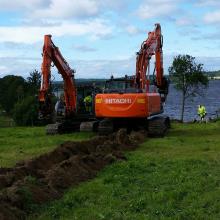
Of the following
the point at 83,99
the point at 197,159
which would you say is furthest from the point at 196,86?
the point at 197,159

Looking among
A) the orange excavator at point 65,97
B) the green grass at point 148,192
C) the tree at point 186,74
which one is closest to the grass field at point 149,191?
the green grass at point 148,192

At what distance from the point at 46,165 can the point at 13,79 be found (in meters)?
92.4

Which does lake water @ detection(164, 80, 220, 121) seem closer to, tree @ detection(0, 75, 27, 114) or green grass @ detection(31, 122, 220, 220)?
tree @ detection(0, 75, 27, 114)

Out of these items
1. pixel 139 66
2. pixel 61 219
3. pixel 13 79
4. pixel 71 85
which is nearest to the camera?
pixel 61 219

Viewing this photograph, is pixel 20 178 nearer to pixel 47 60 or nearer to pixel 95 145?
pixel 95 145

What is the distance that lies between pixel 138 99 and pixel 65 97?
6.61 meters

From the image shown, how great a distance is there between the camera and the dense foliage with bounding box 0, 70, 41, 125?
65.8 m

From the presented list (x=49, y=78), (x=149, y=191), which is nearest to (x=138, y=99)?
(x=49, y=78)

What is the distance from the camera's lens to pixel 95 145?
20562 mm

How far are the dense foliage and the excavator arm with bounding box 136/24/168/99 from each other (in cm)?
3381

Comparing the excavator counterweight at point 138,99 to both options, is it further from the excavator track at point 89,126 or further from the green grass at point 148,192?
the green grass at point 148,192

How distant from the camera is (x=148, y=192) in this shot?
11.2m

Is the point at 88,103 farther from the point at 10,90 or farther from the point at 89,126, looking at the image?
the point at 10,90

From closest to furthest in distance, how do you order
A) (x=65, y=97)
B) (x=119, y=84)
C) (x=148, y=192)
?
1. (x=148, y=192)
2. (x=119, y=84)
3. (x=65, y=97)
